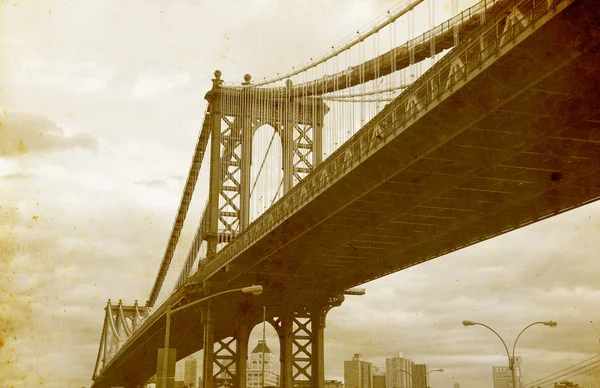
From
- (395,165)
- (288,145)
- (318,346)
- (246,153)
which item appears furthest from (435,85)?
(318,346)

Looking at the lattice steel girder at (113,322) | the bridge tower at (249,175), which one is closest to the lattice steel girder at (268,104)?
the bridge tower at (249,175)

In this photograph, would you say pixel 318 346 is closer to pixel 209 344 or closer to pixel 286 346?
pixel 286 346

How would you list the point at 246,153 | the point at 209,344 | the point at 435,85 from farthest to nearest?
the point at 246,153, the point at 209,344, the point at 435,85

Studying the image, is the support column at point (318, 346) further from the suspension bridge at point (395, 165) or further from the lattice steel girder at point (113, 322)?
the lattice steel girder at point (113, 322)

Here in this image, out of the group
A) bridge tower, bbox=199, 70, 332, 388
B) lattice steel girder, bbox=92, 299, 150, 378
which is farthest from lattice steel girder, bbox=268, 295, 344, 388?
lattice steel girder, bbox=92, 299, 150, 378

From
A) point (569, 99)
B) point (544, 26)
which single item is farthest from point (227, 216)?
point (544, 26)
